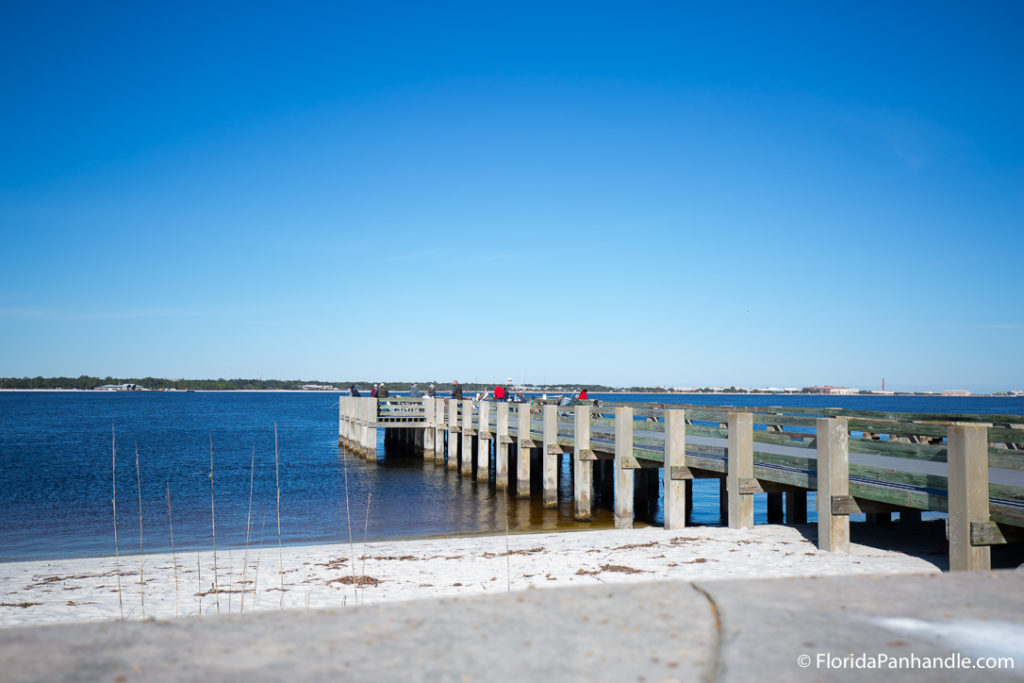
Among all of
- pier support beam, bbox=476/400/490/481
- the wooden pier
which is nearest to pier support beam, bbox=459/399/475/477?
pier support beam, bbox=476/400/490/481

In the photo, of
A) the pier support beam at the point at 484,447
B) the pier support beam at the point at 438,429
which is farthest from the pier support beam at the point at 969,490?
the pier support beam at the point at 438,429

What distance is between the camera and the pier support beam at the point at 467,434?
3031 cm

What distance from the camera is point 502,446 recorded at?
86.1 ft

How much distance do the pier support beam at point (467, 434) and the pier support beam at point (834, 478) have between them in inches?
790

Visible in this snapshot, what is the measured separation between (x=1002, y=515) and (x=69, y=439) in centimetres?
5868

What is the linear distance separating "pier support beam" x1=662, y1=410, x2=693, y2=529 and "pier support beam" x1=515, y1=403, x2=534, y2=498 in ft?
30.8

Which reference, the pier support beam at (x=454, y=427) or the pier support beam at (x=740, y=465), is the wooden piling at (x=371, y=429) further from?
the pier support beam at (x=740, y=465)

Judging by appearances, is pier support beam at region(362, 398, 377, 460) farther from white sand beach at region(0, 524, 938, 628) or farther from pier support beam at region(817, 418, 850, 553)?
pier support beam at region(817, 418, 850, 553)

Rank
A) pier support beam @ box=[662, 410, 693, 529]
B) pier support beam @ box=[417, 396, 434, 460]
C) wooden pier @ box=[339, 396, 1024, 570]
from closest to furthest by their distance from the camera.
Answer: wooden pier @ box=[339, 396, 1024, 570] < pier support beam @ box=[662, 410, 693, 529] < pier support beam @ box=[417, 396, 434, 460]

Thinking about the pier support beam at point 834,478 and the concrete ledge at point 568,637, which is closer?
the concrete ledge at point 568,637

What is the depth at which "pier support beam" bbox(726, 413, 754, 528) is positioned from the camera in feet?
43.1

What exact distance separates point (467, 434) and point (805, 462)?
20041mm

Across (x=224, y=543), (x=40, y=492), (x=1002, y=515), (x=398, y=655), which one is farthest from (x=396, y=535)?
(x=40, y=492)

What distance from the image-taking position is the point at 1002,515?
29.0ft
